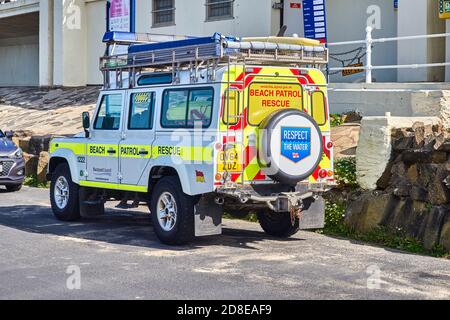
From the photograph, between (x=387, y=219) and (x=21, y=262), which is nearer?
(x=21, y=262)

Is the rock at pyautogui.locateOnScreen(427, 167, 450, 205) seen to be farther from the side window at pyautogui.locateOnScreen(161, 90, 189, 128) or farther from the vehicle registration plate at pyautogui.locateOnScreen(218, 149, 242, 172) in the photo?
the side window at pyautogui.locateOnScreen(161, 90, 189, 128)

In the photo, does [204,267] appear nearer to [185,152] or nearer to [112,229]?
[185,152]

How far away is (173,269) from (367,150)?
14.3 ft

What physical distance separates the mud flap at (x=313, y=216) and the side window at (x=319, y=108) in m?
1.07

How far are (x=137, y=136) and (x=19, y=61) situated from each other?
83.3 feet

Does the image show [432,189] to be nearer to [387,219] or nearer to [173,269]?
[387,219]

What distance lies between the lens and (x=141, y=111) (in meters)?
11.9

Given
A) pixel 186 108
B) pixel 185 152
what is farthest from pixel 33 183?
pixel 185 152

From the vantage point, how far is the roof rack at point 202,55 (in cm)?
1062

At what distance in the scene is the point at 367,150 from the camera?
1263 cm

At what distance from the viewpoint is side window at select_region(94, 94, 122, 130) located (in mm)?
12383

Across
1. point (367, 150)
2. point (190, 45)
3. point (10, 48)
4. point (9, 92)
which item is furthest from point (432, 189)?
point (10, 48)
